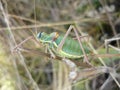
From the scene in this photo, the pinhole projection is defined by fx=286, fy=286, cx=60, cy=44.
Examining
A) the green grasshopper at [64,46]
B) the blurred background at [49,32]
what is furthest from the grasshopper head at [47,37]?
the blurred background at [49,32]

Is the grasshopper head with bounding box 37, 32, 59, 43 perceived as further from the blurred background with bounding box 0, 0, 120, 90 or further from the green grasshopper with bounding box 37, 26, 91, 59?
the blurred background with bounding box 0, 0, 120, 90

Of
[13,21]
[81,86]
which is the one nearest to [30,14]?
[13,21]

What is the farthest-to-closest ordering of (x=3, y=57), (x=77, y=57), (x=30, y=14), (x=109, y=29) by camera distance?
(x=30, y=14) → (x=109, y=29) → (x=3, y=57) → (x=77, y=57)

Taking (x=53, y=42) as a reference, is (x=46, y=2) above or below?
A: above

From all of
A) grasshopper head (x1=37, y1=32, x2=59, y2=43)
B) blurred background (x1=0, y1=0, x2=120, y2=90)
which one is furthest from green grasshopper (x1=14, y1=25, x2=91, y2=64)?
blurred background (x1=0, y1=0, x2=120, y2=90)

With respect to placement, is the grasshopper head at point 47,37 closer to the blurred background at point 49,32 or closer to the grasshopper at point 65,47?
the grasshopper at point 65,47

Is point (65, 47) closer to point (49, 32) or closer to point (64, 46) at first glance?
point (64, 46)

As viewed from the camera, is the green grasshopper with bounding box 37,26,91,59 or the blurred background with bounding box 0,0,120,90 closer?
the green grasshopper with bounding box 37,26,91,59

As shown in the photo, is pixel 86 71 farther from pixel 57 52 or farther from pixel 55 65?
pixel 55 65

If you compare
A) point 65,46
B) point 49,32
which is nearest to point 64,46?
point 65,46
